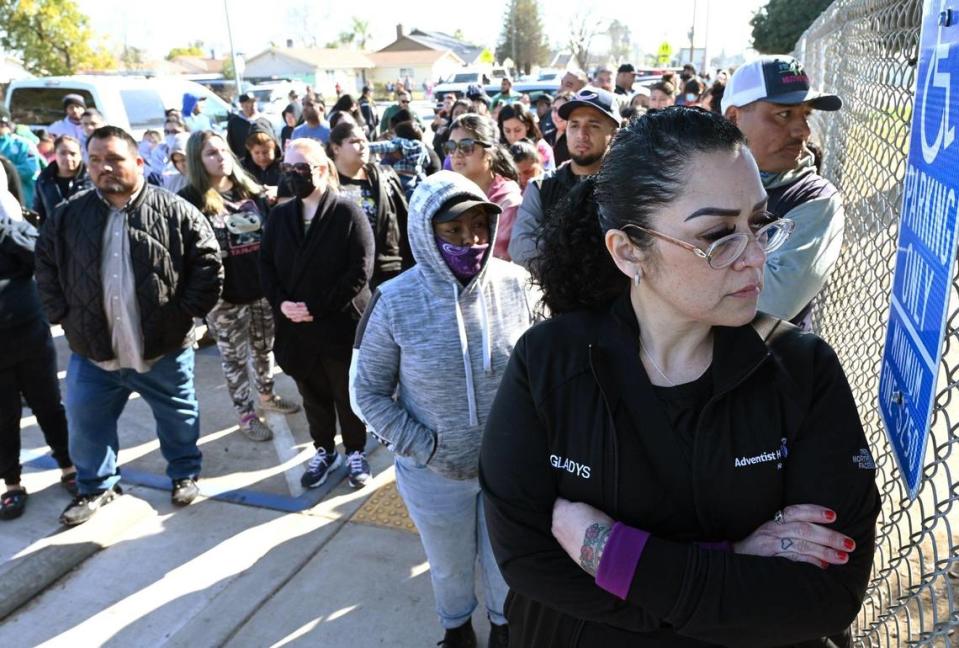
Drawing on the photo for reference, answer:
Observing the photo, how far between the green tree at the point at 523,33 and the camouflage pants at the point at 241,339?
7078 cm

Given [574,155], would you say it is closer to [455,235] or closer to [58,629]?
[455,235]

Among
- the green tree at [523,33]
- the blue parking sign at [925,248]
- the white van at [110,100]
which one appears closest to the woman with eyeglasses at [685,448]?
the blue parking sign at [925,248]

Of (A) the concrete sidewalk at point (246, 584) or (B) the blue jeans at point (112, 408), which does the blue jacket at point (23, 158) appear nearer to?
(B) the blue jeans at point (112, 408)

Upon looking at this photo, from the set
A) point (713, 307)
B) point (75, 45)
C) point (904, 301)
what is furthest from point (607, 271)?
point (75, 45)

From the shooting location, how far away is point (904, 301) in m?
1.44

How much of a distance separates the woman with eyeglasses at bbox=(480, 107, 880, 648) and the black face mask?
2711mm

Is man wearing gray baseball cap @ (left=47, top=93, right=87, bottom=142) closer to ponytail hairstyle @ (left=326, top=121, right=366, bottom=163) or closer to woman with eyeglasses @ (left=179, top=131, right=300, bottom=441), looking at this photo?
woman with eyeglasses @ (left=179, top=131, right=300, bottom=441)

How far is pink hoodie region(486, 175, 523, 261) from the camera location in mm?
3859

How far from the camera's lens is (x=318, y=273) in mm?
3904

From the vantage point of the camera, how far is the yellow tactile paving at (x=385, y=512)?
376 centimetres

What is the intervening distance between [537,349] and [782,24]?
34.0m

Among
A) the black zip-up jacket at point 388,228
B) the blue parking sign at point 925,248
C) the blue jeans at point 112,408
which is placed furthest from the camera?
the black zip-up jacket at point 388,228

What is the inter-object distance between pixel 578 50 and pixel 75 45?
57667mm

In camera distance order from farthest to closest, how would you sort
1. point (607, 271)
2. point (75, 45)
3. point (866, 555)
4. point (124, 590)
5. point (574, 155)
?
point (75, 45)
point (574, 155)
point (124, 590)
point (607, 271)
point (866, 555)
